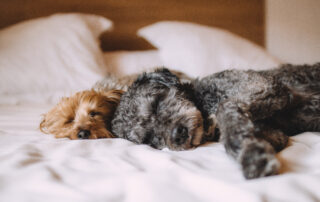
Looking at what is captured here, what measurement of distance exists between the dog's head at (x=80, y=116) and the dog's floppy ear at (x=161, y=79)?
31 centimetres

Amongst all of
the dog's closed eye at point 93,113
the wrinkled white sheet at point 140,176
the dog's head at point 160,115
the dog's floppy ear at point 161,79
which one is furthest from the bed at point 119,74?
the dog's floppy ear at point 161,79

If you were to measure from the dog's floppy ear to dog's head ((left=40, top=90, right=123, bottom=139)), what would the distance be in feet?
1.01

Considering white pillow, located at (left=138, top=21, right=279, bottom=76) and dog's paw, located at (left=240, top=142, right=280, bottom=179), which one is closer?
dog's paw, located at (left=240, top=142, right=280, bottom=179)

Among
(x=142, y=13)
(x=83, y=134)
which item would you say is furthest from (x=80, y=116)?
(x=142, y=13)

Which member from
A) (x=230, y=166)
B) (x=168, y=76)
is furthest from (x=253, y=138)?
(x=168, y=76)

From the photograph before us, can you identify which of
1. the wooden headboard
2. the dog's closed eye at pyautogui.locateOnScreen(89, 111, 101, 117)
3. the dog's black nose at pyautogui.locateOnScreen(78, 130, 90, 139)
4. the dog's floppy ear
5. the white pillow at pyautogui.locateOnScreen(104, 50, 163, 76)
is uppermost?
the wooden headboard

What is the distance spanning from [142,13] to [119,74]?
1.03 m

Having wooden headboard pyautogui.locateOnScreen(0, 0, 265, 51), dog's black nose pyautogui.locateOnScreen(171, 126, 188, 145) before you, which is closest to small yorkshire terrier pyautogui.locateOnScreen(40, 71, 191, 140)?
dog's black nose pyautogui.locateOnScreen(171, 126, 188, 145)

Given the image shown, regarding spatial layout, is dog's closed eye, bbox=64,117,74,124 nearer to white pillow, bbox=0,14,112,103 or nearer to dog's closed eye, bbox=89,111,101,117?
dog's closed eye, bbox=89,111,101,117

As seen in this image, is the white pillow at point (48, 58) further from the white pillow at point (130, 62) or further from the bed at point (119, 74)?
the white pillow at point (130, 62)

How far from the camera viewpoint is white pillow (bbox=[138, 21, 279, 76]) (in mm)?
2262

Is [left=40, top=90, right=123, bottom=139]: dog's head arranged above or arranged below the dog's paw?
below

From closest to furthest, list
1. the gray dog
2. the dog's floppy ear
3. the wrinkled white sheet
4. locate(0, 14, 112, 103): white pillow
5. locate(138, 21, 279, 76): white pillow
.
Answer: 1. the wrinkled white sheet
2. the gray dog
3. the dog's floppy ear
4. locate(0, 14, 112, 103): white pillow
5. locate(138, 21, 279, 76): white pillow

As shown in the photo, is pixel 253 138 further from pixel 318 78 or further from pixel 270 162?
pixel 318 78
